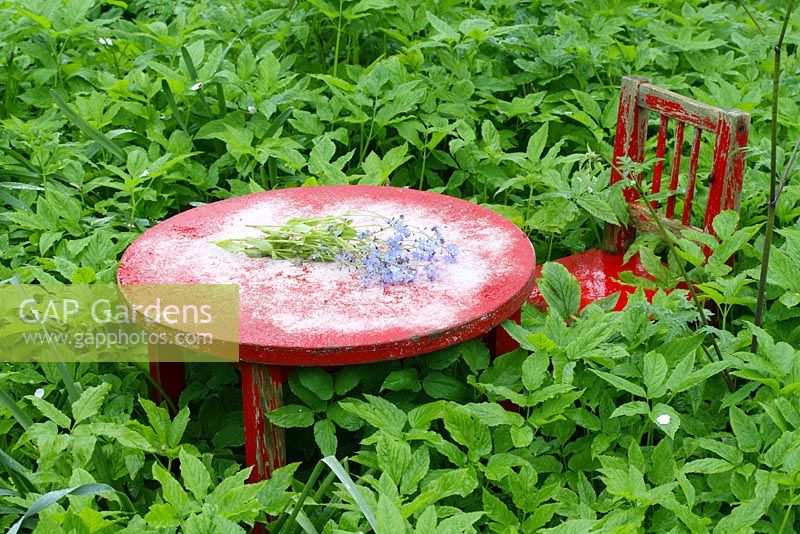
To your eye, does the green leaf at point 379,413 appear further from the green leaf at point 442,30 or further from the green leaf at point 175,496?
the green leaf at point 442,30

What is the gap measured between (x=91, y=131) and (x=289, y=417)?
1.70 metres

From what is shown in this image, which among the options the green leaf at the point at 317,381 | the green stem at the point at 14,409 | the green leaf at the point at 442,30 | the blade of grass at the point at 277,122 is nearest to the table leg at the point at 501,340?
the green leaf at the point at 317,381

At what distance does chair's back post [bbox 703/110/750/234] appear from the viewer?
276 cm

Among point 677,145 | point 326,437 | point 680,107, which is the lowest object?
point 326,437

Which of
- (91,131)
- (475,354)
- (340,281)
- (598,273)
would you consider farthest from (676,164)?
(91,131)

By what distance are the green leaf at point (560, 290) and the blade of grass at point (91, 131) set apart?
166cm

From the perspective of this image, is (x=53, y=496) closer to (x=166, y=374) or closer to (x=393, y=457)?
(x=393, y=457)

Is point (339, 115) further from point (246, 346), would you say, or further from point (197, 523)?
point (197, 523)

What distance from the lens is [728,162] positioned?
2816 millimetres

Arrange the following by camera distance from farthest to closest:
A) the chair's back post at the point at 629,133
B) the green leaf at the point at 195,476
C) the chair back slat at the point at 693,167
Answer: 1. the chair's back post at the point at 629,133
2. the chair back slat at the point at 693,167
3. the green leaf at the point at 195,476

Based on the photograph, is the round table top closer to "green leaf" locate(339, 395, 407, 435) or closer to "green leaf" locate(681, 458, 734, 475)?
"green leaf" locate(339, 395, 407, 435)

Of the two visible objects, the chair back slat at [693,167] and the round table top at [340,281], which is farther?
the chair back slat at [693,167]

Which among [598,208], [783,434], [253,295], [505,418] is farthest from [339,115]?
[783,434]

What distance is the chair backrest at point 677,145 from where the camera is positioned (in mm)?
2791
